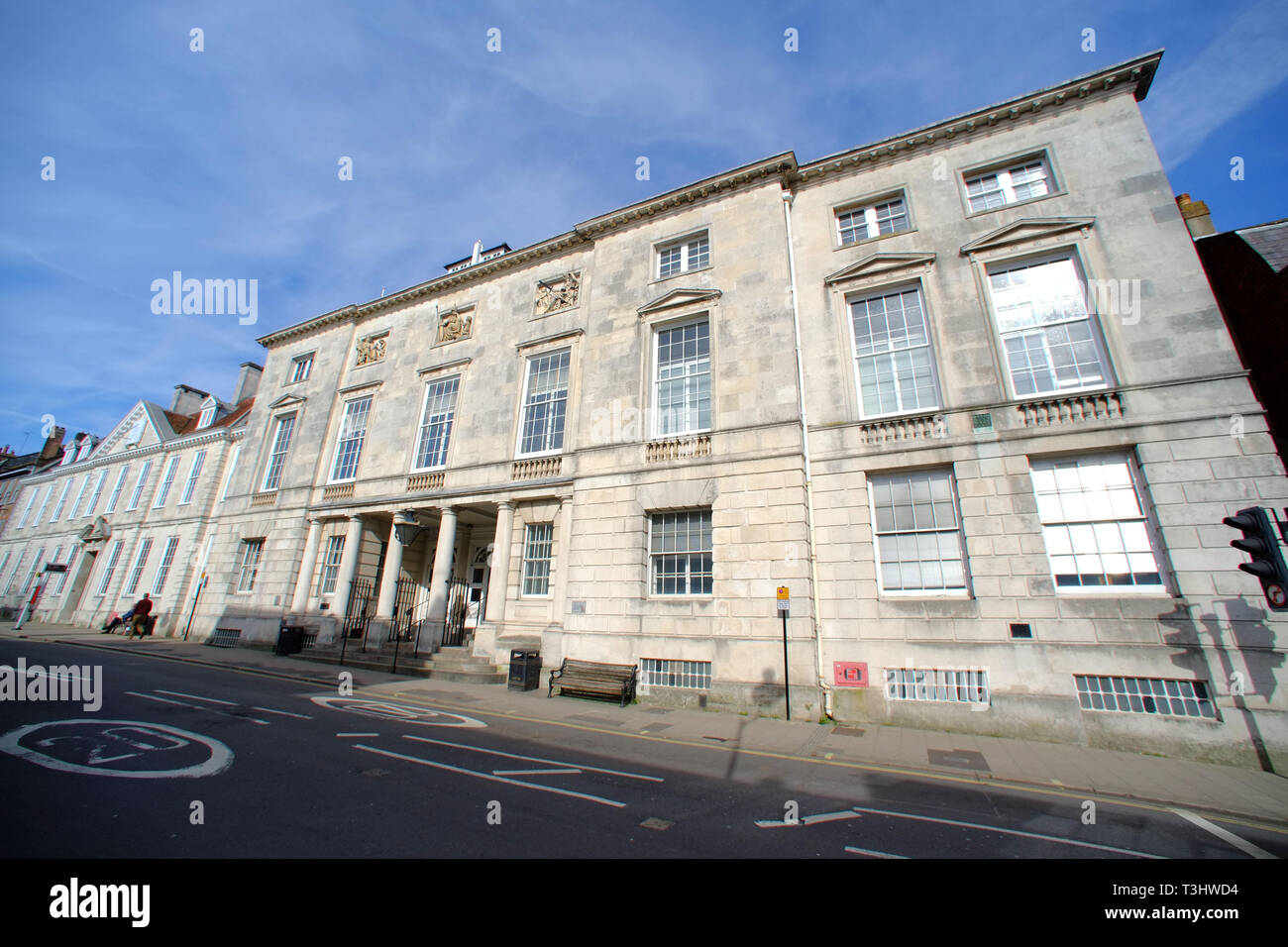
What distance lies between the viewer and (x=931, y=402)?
12719mm

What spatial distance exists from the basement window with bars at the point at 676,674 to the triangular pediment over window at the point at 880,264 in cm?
1115

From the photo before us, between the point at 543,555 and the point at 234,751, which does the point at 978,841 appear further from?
the point at 543,555

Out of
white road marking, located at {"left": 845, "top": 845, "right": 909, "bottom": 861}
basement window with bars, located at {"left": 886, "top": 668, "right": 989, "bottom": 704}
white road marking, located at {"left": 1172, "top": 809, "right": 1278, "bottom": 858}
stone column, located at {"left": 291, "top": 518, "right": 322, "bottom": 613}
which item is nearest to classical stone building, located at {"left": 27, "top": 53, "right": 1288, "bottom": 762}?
basement window with bars, located at {"left": 886, "top": 668, "right": 989, "bottom": 704}

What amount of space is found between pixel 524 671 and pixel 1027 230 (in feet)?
57.2

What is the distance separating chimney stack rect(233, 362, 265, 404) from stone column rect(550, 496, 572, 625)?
3032cm

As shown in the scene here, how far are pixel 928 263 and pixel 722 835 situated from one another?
1417 cm

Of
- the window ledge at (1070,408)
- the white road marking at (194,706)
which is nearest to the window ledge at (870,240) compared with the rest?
the window ledge at (1070,408)

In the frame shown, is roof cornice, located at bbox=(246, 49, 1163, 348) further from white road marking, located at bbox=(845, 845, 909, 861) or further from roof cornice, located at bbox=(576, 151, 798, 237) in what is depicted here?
white road marking, located at bbox=(845, 845, 909, 861)

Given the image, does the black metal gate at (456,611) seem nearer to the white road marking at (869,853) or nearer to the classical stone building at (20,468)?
the white road marking at (869,853)

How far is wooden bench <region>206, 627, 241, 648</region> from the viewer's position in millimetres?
20953

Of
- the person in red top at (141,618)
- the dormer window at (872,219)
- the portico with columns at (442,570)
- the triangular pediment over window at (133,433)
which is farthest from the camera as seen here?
the triangular pediment over window at (133,433)

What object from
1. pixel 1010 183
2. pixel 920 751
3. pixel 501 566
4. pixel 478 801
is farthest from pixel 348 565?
pixel 1010 183

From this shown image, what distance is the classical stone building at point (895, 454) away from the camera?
32.5 feet
